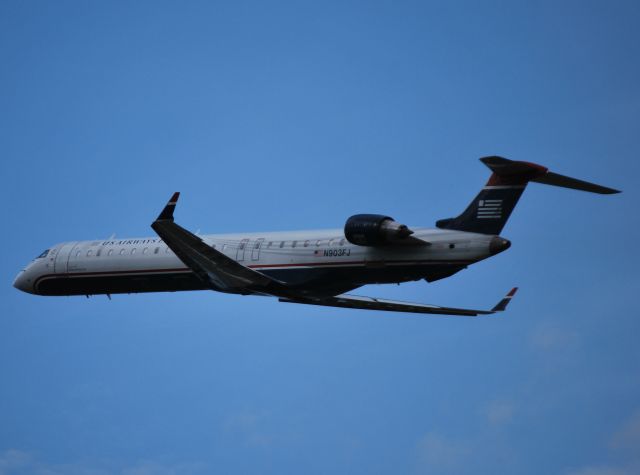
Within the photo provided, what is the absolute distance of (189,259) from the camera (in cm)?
3559

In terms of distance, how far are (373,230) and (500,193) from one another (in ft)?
13.0

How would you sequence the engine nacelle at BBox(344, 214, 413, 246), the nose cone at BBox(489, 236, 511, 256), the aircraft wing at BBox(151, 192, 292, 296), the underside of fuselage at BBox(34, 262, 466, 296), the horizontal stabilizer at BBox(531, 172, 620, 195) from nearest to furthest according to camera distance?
the horizontal stabilizer at BBox(531, 172, 620, 195) → the nose cone at BBox(489, 236, 511, 256) → the engine nacelle at BBox(344, 214, 413, 246) → the underside of fuselage at BBox(34, 262, 466, 296) → the aircraft wing at BBox(151, 192, 292, 296)

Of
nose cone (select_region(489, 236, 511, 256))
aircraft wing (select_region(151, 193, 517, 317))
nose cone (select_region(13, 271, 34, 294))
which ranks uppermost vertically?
nose cone (select_region(13, 271, 34, 294))

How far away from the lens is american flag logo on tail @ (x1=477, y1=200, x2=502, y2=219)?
32375mm

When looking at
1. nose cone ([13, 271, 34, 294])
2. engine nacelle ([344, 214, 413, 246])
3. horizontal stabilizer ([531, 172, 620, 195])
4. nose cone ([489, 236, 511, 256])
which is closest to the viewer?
horizontal stabilizer ([531, 172, 620, 195])

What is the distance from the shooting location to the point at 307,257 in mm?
35469

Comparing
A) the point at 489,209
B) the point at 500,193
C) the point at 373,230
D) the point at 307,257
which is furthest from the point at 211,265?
the point at 500,193

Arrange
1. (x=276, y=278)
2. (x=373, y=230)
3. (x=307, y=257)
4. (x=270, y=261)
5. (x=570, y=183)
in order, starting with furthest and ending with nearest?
(x=270, y=261) < (x=276, y=278) < (x=307, y=257) < (x=373, y=230) < (x=570, y=183)

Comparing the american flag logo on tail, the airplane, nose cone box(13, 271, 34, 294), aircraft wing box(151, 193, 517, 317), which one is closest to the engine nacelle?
the airplane

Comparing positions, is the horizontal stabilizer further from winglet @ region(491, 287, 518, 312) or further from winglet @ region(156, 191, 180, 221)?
winglet @ region(156, 191, 180, 221)

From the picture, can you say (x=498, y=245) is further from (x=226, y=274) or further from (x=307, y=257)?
(x=226, y=274)

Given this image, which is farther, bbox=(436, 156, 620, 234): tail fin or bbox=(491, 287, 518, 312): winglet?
bbox=(491, 287, 518, 312): winglet

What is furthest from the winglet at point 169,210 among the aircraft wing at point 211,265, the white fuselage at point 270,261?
the white fuselage at point 270,261

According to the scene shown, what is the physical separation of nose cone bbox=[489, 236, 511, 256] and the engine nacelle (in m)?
2.49
